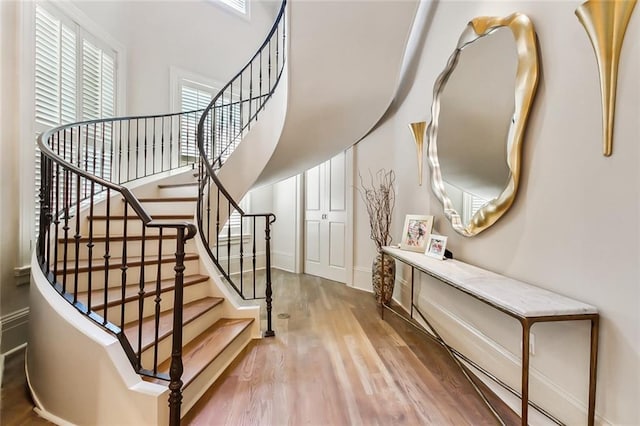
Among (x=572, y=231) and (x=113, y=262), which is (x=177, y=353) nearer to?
(x=113, y=262)

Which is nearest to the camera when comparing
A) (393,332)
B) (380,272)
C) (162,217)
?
(393,332)

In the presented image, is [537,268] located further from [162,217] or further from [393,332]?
[162,217]


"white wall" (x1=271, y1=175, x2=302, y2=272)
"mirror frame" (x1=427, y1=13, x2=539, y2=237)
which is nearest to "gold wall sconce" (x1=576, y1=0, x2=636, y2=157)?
"mirror frame" (x1=427, y1=13, x2=539, y2=237)

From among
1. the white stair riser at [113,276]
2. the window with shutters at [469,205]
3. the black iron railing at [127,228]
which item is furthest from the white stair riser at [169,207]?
A: the window with shutters at [469,205]

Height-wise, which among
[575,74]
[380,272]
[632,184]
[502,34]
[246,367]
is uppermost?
[502,34]

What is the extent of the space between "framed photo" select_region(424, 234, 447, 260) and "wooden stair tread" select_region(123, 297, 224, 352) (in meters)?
1.75

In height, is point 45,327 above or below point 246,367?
above

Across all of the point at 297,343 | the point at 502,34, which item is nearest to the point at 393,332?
the point at 297,343

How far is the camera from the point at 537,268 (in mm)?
1354

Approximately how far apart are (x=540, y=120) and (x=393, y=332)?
1.92 m

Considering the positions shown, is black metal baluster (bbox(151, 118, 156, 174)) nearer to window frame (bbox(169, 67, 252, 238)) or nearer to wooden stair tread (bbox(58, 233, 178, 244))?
window frame (bbox(169, 67, 252, 238))

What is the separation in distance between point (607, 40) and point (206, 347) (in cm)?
251

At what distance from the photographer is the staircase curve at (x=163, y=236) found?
4.41 ft

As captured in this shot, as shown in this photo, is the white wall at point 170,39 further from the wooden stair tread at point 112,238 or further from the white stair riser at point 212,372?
the white stair riser at point 212,372
